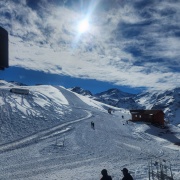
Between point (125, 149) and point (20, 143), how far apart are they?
51.7ft

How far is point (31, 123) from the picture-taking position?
185ft

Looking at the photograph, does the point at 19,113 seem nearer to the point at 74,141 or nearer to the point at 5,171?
the point at 74,141

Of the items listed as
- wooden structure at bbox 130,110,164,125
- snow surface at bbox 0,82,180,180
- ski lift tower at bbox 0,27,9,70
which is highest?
ski lift tower at bbox 0,27,9,70

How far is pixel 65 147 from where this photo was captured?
41.6 meters

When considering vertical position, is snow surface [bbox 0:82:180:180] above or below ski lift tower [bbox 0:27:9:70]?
below

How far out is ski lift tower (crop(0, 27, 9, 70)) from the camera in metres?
21.1

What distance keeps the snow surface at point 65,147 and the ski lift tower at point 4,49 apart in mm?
11129

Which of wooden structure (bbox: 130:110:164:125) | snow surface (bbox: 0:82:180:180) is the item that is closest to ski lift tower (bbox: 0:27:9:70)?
snow surface (bbox: 0:82:180:180)

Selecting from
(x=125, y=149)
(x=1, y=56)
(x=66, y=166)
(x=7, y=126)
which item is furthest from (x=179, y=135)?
(x=1, y=56)

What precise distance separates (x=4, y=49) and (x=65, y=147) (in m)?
23.2

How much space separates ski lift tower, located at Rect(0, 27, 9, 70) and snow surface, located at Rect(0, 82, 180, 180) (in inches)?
438

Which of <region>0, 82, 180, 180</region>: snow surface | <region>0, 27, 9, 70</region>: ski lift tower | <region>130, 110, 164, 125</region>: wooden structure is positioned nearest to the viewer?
<region>0, 27, 9, 70</region>: ski lift tower

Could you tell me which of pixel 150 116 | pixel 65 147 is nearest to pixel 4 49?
pixel 65 147

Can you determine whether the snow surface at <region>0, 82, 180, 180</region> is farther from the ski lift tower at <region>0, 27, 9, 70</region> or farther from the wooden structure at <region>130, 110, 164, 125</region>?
the ski lift tower at <region>0, 27, 9, 70</region>
